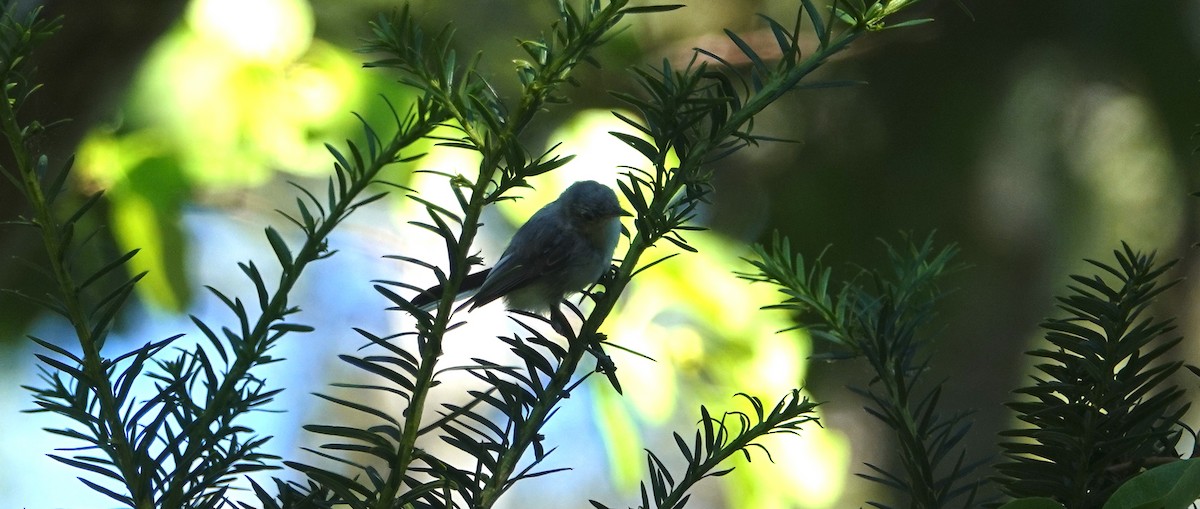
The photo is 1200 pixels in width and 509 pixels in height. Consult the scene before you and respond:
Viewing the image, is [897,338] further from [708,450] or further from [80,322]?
[80,322]

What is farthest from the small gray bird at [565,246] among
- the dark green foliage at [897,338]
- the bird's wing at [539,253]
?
the dark green foliage at [897,338]

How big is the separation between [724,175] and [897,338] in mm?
912

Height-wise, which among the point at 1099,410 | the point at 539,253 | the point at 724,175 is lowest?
the point at 1099,410

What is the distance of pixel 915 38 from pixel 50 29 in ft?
3.63

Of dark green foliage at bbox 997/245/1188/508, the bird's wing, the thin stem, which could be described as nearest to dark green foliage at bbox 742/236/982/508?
dark green foliage at bbox 997/245/1188/508

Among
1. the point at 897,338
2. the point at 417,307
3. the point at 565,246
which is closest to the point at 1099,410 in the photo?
the point at 897,338

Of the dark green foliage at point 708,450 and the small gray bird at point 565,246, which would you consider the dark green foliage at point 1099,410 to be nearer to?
the dark green foliage at point 708,450

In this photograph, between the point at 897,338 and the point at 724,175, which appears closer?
the point at 897,338

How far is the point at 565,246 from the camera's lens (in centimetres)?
76

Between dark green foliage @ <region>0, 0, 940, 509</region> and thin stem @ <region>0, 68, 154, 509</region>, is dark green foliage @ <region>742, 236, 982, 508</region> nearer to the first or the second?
dark green foliage @ <region>0, 0, 940, 509</region>

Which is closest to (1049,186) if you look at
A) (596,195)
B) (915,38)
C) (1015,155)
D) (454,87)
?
(1015,155)

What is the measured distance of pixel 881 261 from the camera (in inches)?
43.0

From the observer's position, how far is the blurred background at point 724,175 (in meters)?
0.79

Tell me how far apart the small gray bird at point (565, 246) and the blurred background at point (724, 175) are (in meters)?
0.03
